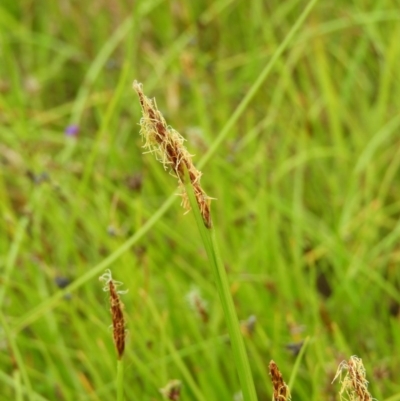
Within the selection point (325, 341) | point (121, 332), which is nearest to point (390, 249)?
point (325, 341)

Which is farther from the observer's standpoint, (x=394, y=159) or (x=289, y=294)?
(x=394, y=159)

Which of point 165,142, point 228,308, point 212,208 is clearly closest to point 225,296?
point 228,308

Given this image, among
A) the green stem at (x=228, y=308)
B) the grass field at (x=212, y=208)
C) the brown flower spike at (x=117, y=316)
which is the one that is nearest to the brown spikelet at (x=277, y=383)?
the green stem at (x=228, y=308)

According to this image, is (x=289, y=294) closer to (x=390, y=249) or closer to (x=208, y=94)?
(x=390, y=249)

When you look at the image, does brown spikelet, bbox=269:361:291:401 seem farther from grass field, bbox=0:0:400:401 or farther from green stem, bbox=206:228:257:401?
grass field, bbox=0:0:400:401

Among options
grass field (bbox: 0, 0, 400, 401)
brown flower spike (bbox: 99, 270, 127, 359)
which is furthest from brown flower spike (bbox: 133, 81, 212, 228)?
grass field (bbox: 0, 0, 400, 401)

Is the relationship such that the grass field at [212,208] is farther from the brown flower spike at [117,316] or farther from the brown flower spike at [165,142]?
the brown flower spike at [165,142]

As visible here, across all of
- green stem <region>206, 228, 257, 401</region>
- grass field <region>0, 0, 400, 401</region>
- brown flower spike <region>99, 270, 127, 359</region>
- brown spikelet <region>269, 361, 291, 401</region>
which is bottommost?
brown spikelet <region>269, 361, 291, 401</region>

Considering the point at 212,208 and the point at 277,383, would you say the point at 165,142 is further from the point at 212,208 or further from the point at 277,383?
the point at 212,208
